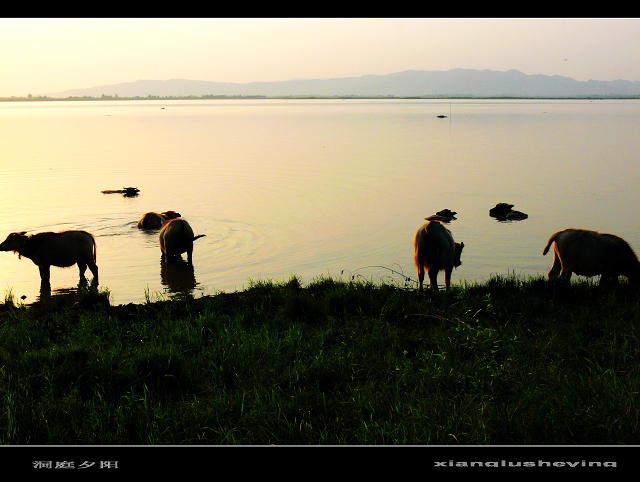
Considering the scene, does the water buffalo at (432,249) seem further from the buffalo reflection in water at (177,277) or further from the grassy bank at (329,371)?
the buffalo reflection in water at (177,277)

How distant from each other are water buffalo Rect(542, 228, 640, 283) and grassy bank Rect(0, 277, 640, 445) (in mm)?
1089

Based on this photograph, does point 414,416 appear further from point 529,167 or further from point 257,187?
point 529,167

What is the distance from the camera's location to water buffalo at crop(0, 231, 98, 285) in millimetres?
11336

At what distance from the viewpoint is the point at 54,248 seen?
11438mm

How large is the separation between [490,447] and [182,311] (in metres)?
5.81

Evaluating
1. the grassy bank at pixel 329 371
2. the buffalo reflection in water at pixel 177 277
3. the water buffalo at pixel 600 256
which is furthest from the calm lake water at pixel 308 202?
the grassy bank at pixel 329 371

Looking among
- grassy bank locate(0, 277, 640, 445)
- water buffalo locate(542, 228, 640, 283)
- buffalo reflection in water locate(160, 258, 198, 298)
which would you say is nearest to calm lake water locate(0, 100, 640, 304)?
buffalo reflection in water locate(160, 258, 198, 298)

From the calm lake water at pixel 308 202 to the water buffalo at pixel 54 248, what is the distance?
1.80 ft

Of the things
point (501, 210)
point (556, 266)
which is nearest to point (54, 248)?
point (556, 266)

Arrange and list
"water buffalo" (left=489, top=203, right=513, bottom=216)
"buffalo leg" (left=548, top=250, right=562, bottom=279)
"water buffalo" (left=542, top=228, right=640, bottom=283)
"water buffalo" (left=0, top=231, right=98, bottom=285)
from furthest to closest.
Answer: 1. "water buffalo" (left=489, top=203, right=513, bottom=216)
2. "water buffalo" (left=0, top=231, right=98, bottom=285)
3. "buffalo leg" (left=548, top=250, right=562, bottom=279)
4. "water buffalo" (left=542, top=228, right=640, bottom=283)

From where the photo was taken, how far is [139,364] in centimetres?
560

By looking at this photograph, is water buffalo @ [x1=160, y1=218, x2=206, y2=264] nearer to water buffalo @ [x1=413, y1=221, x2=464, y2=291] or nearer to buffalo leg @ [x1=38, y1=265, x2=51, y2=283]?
buffalo leg @ [x1=38, y1=265, x2=51, y2=283]

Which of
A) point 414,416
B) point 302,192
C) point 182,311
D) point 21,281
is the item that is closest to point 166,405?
point 414,416
